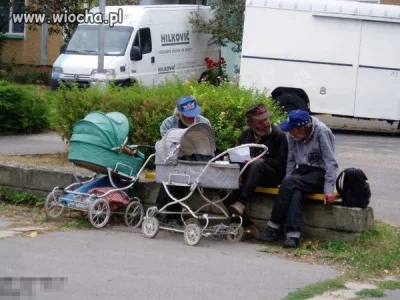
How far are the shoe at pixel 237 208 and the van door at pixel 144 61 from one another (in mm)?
15193

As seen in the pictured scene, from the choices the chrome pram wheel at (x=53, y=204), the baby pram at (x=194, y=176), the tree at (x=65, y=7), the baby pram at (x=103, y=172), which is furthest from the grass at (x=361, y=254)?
the tree at (x=65, y=7)

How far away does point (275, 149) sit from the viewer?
1046 cm

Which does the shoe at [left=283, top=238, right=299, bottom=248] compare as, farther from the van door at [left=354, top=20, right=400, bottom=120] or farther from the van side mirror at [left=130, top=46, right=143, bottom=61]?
the van side mirror at [left=130, top=46, right=143, bottom=61]

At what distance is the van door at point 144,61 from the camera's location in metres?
25.2

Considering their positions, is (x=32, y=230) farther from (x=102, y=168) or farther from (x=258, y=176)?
(x=258, y=176)

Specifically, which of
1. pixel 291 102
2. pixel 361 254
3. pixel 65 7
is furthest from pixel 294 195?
pixel 65 7

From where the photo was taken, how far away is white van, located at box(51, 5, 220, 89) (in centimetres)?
2441

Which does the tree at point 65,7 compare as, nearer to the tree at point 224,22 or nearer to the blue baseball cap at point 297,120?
the tree at point 224,22

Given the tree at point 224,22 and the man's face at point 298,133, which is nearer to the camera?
the man's face at point 298,133

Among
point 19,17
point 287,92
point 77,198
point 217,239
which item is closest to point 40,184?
point 77,198

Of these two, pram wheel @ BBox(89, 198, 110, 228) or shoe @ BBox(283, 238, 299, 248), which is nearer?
shoe @ BBox(283, 238, 299, 248)

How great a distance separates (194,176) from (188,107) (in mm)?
1066

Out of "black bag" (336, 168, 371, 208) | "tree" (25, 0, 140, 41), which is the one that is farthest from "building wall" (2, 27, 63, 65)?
"black bag" (336, 168, 371, 208)

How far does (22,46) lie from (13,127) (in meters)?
15.7
